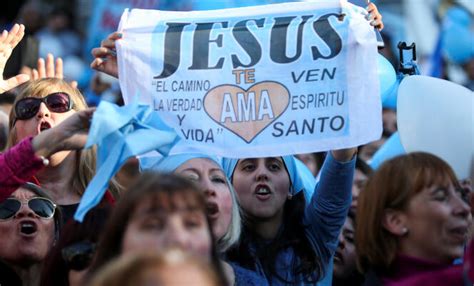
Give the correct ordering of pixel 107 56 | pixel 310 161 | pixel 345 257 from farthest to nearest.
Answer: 1. pixel 310 161
2. pixel 345 257
3. pixel 107 56

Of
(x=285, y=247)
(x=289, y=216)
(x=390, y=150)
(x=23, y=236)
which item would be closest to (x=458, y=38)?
(x=390, y=150)

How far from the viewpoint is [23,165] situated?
155 inches

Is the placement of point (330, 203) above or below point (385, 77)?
below

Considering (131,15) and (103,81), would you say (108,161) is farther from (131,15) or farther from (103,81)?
(103,81)

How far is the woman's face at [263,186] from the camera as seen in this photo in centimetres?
484

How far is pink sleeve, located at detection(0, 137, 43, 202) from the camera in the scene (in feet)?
12.9

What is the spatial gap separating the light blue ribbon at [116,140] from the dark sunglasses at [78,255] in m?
0.15

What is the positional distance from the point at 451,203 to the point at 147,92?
4.10 feet

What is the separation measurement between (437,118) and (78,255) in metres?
1.50

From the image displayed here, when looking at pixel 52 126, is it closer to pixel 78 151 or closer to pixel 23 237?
pixel 78 151

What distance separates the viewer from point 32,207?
14.6 feet

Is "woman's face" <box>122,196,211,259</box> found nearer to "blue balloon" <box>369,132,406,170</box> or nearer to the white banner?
the white banner

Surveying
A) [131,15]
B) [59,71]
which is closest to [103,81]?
[59,71]

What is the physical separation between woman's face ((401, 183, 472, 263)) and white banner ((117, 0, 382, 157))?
1.19 feet
